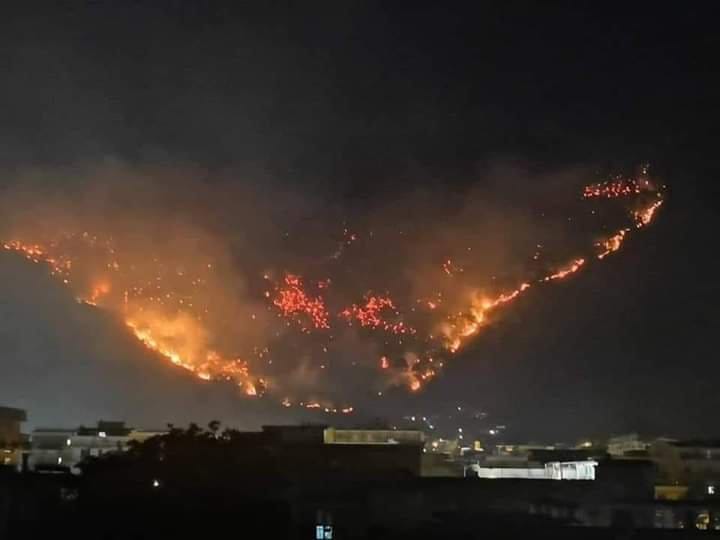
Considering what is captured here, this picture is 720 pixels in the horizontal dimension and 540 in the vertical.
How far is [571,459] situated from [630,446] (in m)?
5.73

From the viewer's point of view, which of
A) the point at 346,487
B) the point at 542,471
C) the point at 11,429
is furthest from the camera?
the point at 11,429

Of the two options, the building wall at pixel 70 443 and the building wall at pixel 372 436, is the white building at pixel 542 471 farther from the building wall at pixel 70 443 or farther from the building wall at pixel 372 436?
the building wall at pixel 70 443

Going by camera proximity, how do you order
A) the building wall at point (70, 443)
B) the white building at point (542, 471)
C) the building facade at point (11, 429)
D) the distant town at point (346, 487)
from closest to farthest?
the distant town at point (346, 487)
the white building at point (542, 471)
the building facade at point (11, 429)
the building wall at point (70, 443)

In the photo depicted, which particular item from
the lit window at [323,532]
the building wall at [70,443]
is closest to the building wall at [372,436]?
the building wall at [70,443]

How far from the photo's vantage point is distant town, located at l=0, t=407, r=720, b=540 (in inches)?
642

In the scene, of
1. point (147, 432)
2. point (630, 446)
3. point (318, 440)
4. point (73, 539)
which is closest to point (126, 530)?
point (73, 539)

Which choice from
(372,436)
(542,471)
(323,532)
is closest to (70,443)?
(372,436)

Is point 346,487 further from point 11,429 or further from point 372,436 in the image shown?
point 11,429

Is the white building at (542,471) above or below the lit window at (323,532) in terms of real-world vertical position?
above

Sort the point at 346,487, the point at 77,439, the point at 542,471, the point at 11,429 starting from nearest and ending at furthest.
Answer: the point at 346,487 < the point at 542,471 < the point at 11,429 < the point at 77,439

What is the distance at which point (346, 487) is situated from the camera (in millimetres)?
19641

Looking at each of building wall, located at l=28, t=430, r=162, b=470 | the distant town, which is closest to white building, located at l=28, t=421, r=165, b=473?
building wall, located at l=28, t=430, r=162, b=470

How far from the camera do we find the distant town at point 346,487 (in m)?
16.3

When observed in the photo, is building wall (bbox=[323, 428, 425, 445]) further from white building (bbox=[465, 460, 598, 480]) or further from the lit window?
the lit window
